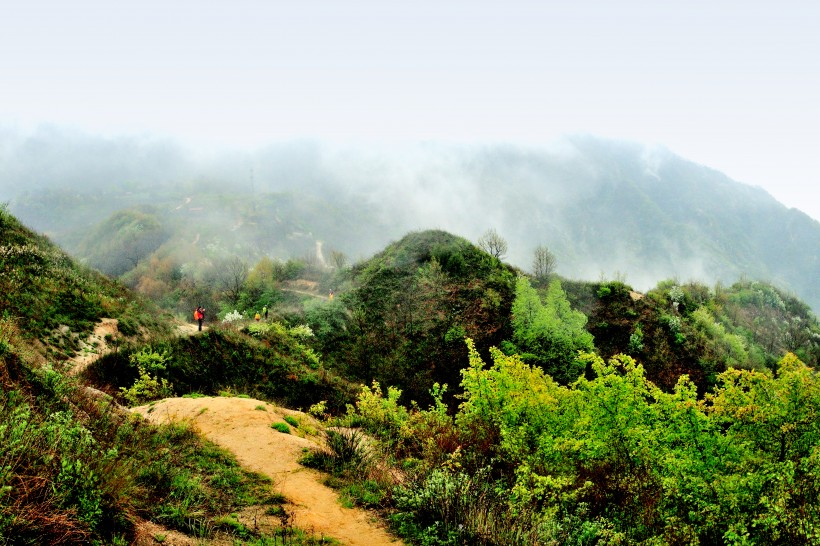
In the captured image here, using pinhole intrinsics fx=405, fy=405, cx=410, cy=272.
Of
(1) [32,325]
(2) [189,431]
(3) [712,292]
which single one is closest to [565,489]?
(2) [189,431]

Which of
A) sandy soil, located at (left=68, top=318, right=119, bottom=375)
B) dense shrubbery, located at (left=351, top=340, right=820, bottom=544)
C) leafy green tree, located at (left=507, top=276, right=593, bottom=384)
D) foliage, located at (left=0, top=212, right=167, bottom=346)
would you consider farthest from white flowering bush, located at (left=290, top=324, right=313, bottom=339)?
dense shrubbery, located at (left=351, top=340, right=820, bottom=544)

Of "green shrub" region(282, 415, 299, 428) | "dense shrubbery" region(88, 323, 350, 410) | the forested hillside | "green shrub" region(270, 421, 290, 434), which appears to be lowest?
"dense shrubbery" region(88, 323, 350, 410)

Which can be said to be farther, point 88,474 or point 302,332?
point 302,332

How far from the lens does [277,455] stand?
11883 mm

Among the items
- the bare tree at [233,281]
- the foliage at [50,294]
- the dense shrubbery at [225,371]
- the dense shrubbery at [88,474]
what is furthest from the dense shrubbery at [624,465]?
the bare tree at [233,281]

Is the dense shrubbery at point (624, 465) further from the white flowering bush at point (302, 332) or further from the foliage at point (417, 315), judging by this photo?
the foliage at point (417, 315)

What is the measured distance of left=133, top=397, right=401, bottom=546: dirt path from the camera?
8391mm

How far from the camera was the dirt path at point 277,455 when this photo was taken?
27.5ft

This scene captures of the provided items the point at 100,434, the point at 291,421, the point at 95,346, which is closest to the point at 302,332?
the point at 95,346

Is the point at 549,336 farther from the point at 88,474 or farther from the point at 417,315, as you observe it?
the point at 88,474

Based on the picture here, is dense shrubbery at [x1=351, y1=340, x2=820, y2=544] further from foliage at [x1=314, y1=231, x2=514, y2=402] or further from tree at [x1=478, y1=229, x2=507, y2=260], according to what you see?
tree at [x1=478, y1=229, x2=507, y2=260]

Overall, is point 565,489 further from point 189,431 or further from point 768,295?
point 768,295

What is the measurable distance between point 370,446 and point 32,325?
17.3 m

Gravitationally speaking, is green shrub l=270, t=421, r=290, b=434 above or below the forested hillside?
below
